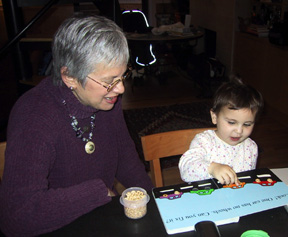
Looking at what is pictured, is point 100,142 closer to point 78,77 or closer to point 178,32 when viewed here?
point 78,77

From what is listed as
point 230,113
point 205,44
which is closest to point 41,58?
point 230,113

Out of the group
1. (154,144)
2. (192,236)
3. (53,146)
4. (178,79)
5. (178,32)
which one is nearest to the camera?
(192,236)

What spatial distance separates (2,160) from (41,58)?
2.56m

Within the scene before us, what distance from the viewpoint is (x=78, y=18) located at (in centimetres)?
94

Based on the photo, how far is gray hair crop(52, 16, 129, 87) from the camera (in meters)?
0.92

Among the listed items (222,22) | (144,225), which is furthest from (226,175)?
(222,22)

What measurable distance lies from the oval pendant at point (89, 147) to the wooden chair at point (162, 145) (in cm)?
21

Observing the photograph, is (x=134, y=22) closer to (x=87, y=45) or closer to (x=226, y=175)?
(x=87, y=45)

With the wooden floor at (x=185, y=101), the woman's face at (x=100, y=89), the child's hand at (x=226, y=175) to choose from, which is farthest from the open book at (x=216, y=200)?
the wooden floor at (x=185, y=101)

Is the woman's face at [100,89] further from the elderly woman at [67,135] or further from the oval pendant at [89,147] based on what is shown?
the oval pendant at [89,147]

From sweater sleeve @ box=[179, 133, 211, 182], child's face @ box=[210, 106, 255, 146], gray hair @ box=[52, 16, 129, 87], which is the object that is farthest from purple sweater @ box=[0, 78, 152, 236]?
child's face @ box=[210, 106, 255, 146]

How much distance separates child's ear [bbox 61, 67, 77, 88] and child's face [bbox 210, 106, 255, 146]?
0.60 m

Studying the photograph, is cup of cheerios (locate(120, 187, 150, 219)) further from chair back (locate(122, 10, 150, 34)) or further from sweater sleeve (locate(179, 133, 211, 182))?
chair back (locate(122, 10, 150, 34))

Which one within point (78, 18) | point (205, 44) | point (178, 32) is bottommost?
point (205, 44)
